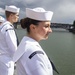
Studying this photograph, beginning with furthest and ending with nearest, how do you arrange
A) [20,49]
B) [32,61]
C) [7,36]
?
[7,36] < [20,49] < [32,61]

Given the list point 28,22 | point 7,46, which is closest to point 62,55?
point 7,46

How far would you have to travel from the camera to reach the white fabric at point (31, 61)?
2.06 m

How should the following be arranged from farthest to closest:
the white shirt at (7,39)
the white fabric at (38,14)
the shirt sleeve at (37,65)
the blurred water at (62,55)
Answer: the blurred water at (62,55), the white shirt at (7,39), the white fabric at (38,14), the shirt sleeve at (37,65)

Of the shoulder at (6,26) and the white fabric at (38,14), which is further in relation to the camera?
the shoulder at (6,26)

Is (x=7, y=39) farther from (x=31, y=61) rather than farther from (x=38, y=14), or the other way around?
(x=31, y=61)

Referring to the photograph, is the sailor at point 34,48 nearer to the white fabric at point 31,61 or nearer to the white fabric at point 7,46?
the white fabric at point 31,61

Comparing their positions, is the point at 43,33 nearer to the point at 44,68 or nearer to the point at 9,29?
the point at 44,68

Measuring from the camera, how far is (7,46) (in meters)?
4.08

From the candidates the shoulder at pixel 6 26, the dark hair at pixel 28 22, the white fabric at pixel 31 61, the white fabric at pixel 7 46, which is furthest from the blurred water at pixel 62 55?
the white fabric at pixel 31 61

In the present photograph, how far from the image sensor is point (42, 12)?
90.6 inches

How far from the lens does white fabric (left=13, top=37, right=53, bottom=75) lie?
2.06 metres

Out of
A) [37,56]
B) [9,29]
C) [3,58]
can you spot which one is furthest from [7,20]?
[37,56]

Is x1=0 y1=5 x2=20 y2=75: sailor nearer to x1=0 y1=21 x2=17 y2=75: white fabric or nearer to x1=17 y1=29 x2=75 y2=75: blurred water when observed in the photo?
x1=0 y1=21 x2=17 y2=75: white fabric

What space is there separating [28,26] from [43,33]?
15cm
